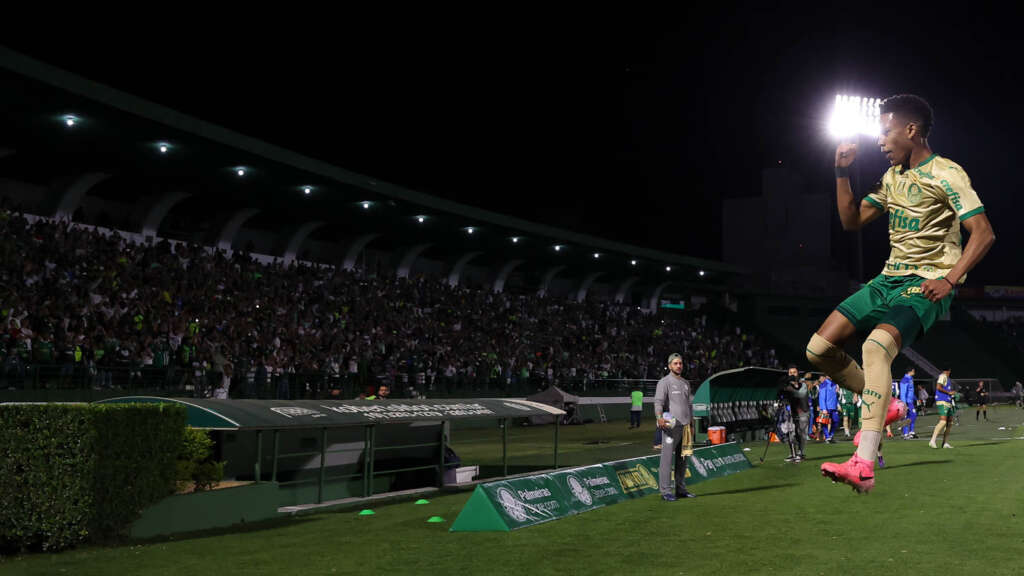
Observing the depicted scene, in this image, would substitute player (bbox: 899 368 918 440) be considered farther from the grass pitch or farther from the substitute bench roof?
the substitute bench roof

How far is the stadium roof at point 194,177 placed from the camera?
27.3 metres

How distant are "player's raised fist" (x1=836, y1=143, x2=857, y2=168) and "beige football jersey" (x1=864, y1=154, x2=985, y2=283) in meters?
0.26

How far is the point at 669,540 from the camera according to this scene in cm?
1046

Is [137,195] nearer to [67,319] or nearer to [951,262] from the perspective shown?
[67,319]

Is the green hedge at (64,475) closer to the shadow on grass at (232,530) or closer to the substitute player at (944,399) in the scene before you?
the shadow on grass at (232,530)

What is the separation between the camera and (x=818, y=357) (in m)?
5.26

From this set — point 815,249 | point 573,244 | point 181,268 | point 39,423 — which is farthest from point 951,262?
point 815,249

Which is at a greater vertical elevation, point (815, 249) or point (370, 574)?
point (815, 249)

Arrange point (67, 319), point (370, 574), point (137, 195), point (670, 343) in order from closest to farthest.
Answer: point (370, 574) < point (67, 319) < point (137, 195) < point (670, 343)

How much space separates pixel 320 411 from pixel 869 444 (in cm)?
1162

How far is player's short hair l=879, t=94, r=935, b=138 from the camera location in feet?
17.0

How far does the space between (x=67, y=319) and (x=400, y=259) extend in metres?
25.3

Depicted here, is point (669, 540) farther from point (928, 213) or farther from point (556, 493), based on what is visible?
point (928, 213)

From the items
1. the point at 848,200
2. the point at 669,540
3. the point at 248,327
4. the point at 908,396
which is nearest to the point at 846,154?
the point at 848,200
